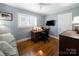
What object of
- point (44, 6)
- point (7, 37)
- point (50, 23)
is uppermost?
point (44, 6)

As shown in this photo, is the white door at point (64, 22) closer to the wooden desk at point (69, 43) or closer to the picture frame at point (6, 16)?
the wooden desk at point (69, 43)

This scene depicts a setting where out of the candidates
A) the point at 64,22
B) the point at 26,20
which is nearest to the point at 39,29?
the point at 26,20

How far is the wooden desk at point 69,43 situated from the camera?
90 centimetres

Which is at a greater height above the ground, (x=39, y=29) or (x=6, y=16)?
(x=6, y=16)

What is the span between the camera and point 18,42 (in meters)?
0.96

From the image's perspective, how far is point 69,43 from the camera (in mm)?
933

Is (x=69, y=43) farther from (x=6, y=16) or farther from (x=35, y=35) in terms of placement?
(x=6, y=16)

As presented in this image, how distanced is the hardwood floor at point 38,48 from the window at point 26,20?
222mm

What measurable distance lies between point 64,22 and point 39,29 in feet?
1.09

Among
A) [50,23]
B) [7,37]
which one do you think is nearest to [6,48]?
[7,37]

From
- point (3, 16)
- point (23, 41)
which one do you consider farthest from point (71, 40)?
point (3, 16)

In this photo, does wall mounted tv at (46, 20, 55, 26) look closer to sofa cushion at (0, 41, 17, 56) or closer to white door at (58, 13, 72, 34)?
white door at (58, 13, 72, 34)

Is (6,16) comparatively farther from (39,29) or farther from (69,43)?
(69,43)

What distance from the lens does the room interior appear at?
899 millimetres
